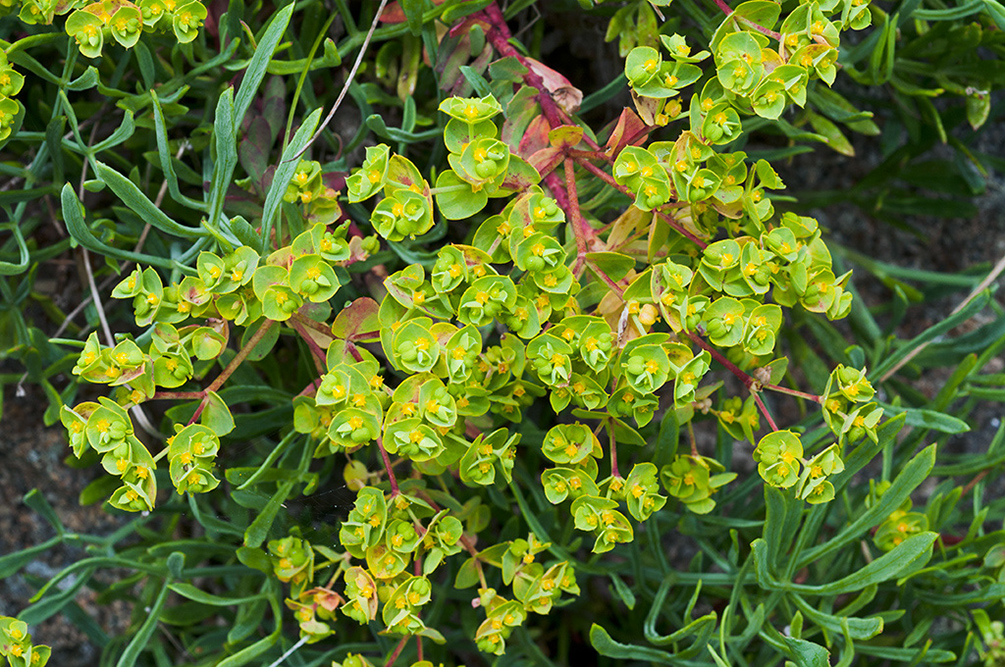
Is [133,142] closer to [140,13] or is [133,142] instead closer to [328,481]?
[140,13]

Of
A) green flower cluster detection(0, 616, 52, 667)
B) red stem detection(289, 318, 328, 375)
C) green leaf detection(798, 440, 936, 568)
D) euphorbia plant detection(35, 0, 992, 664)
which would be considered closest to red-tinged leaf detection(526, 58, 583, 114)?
euphorbia plant detection(35, 0, 992, 664)

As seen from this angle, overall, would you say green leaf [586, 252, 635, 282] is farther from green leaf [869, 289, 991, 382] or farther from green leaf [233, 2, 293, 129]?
green leaf [869, 289, 991, 382]

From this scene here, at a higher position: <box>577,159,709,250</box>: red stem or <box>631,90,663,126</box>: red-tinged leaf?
<box>631,90,663,126</box>: red-tinged leaf

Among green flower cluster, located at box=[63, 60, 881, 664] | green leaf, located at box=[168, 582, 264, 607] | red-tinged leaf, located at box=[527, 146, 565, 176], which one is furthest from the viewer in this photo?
green leaf, located at box=[168, 582, 264, 607]

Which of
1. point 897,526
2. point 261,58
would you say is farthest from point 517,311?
point 897,526

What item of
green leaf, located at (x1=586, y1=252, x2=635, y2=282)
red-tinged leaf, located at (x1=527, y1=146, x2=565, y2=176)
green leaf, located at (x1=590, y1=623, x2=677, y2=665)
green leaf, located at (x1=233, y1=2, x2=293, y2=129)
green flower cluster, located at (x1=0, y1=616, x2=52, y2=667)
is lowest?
green leaf, located at (x1=590, y1=623, x2=677, y2=665)

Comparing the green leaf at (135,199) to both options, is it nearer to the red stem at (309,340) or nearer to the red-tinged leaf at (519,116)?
the red stem at (309,340)
